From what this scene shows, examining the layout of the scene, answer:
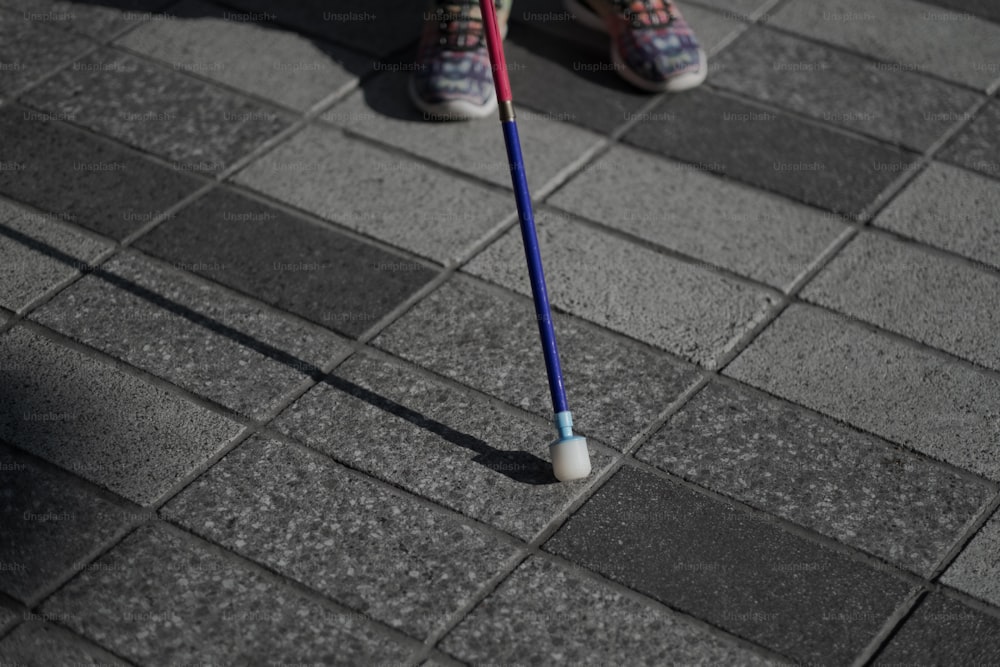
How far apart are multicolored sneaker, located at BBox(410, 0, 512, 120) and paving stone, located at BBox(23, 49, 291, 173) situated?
1.61 ft

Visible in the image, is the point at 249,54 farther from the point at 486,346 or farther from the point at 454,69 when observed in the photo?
the point at 486,346

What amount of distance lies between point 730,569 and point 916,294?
129 centimetres

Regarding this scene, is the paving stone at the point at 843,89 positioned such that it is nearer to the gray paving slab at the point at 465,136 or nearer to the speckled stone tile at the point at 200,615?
the gray paving slab at the point at 465,136

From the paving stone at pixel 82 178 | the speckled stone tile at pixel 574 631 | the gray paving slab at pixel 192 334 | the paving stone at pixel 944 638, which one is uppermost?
the paving stone at pixel 82 178

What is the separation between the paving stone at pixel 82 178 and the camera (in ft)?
13.5

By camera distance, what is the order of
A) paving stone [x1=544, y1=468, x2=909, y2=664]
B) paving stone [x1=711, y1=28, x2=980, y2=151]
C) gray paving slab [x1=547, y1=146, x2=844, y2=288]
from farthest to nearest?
paving stone [x1=711, y1=28, x2=980, y2=151]
gray paving slab [x1=547, y1=146, x2=844, y2=288]
paving stone [x1=544, y1=468, x2=909, y2=664]

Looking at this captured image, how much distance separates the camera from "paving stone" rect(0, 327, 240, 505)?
326cm

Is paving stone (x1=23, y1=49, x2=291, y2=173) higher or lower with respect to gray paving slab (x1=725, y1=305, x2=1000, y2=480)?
higher

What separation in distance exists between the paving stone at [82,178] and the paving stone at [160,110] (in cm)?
9

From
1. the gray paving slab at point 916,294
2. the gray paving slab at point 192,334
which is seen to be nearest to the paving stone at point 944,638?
the gray paving slab at point 916,294

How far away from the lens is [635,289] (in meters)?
3.91

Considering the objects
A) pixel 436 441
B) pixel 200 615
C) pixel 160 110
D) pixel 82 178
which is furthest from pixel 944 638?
pixel 160 110

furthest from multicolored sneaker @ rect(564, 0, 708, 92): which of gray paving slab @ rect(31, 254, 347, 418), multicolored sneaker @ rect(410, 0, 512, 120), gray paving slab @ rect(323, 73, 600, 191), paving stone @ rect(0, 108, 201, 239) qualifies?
gray paving slab @ rect(31, 254, 347, 418)

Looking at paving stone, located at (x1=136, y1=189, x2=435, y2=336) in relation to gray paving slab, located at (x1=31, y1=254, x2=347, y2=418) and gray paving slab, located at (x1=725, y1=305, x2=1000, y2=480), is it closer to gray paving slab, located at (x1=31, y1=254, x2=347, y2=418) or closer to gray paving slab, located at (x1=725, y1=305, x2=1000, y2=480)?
gray paving slab, located at (x1=31, y1=254, x2=347, y2=418)
